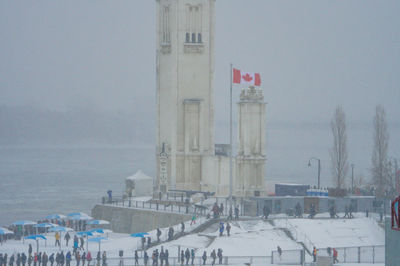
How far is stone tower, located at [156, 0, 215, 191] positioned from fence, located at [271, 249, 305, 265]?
3067cm

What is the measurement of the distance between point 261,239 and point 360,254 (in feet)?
21.7

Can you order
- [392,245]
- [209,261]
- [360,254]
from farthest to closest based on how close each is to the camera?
1. [360,254]
2. [209,261]
3. [392,245]

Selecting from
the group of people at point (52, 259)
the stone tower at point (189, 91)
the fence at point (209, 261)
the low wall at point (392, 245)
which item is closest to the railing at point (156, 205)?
the stone tower at point (189, 91)

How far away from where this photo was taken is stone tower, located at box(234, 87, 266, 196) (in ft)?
216

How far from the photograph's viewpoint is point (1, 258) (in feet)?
140

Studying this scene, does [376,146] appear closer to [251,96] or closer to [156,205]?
[251,96]

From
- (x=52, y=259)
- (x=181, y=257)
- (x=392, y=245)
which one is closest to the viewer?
(x=392, y=245)

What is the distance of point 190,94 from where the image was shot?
74.5m

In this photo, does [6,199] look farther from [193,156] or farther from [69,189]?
[193,156]

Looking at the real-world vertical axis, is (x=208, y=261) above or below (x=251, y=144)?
below

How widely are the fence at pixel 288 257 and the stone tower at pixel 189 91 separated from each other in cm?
3067

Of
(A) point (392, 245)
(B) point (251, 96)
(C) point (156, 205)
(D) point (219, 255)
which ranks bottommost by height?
(D) point (219, 255)

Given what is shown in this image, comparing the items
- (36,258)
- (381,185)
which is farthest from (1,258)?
(381,185)

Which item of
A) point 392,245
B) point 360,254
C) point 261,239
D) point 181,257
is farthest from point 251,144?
point 392,245
